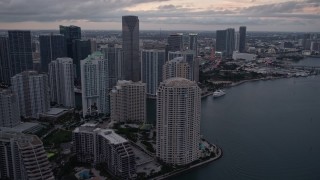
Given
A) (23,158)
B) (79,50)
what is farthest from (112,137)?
(79,50)

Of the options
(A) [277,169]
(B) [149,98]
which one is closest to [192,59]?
(B) [149,98]

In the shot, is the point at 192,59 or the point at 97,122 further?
the point at 192,59

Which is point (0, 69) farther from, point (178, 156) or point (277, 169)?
point (277, 169)

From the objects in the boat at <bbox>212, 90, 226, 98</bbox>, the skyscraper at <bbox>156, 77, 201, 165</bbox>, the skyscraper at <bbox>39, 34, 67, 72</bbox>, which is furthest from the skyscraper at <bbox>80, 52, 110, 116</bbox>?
the skyscraper at <bbox>39, 34, 67, 72</bbox>

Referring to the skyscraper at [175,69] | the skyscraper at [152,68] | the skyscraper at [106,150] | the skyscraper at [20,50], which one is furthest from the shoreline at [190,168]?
the skyscraper at [20,50]

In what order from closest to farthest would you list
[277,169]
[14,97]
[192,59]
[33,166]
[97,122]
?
[33,166], [277,169], [14,97], [97,122], [192,59]

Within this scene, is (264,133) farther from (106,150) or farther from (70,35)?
(70,35)

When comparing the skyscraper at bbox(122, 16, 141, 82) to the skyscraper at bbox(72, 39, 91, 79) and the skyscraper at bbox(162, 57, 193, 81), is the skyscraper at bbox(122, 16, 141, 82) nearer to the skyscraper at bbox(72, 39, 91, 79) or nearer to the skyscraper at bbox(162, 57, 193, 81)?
the skyscraper at bbox(72, 39, 91, 79)
